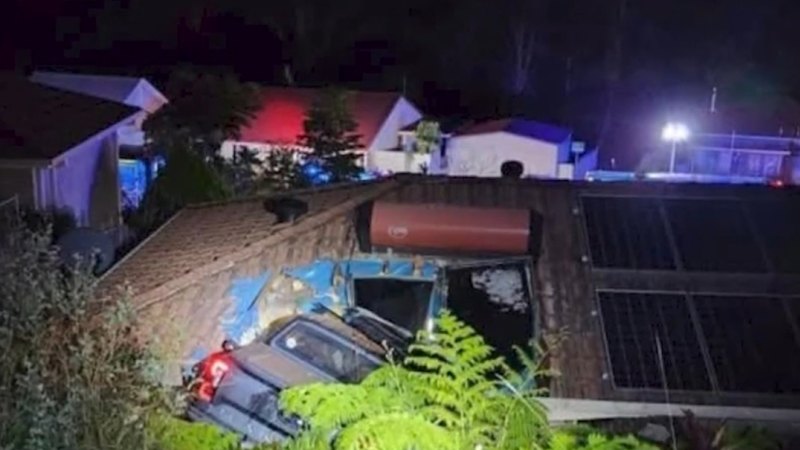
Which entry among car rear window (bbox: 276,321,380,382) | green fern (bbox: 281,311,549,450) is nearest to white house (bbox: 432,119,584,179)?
car rear window (bbox: 276,321,380,382)

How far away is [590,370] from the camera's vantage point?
790cm

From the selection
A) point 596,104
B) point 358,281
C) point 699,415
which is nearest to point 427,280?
point 358,281

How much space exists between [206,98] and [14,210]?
41.7ft

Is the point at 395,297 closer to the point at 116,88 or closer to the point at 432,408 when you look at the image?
the point at 432,408

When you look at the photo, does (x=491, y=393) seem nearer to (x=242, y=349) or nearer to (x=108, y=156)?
(x=242, y=349)

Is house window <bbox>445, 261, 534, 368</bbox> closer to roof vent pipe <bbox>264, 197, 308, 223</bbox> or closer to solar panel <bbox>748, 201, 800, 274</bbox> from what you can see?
roof vent pipe <bbox>264, 197, 308, 223</bbox>

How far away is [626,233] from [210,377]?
4861 millimetres

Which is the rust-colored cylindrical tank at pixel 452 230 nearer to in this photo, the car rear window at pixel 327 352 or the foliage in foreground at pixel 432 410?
the car rear window at pixel 327 352

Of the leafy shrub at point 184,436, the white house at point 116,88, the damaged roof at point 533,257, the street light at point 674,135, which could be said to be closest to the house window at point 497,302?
the damaged roof at point 533,257

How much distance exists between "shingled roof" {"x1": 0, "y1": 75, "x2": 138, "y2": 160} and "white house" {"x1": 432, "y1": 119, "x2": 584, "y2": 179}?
406 inches

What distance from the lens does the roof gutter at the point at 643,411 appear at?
7.40 m

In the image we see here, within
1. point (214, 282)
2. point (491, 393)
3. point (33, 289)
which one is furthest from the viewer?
point (214, 282)

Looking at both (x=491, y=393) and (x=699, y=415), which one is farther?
(x=699, y=415)

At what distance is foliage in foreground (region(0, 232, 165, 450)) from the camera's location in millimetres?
4648
